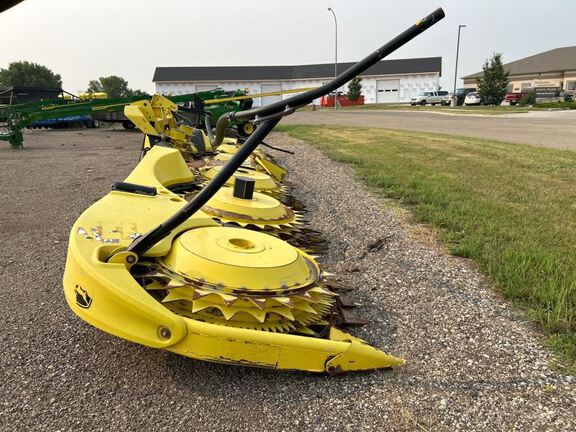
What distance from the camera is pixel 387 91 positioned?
213 ft

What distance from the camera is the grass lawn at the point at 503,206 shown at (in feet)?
10.2

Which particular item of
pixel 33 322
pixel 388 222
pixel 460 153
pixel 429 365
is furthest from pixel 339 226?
pixel 460 153

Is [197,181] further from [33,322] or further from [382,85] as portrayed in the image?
[382,85]

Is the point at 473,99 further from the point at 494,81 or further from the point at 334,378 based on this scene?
the point at 334,378

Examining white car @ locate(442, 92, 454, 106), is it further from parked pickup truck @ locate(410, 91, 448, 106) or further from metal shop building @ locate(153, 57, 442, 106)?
metal shop building @ locate(153, 57, 442, 106)

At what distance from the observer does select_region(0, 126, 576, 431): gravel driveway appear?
2.05 m

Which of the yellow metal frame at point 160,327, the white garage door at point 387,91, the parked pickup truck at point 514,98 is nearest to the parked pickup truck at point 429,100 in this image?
the parked pickup truck at point 514,98

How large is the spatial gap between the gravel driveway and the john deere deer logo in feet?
1.32

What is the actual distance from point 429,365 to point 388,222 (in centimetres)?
275

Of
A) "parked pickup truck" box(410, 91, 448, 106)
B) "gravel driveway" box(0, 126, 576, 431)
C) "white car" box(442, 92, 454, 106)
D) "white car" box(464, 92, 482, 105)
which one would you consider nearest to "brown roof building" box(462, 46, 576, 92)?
"white car" box(464, 92, 482, 105)

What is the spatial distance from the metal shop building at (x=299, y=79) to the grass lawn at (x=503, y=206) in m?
54.7

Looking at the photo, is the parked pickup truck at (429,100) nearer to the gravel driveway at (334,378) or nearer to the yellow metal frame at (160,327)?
the gravel driveway at (334,378)

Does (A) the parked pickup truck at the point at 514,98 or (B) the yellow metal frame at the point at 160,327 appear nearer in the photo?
(B) the yellow metal frame at the point at 160,327

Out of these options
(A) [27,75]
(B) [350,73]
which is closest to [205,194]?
(B) [350,73]
